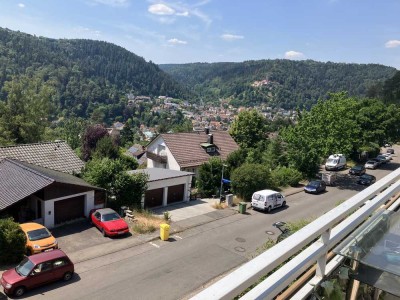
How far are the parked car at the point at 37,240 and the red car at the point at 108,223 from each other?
11.0ft

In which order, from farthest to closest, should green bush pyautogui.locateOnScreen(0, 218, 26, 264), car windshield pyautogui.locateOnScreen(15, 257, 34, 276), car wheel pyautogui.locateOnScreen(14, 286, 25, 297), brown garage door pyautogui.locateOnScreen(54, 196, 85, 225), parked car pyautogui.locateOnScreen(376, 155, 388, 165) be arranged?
parked car pyautogui.locateOnScreen(376, 155, 388, 165), brown garage door pyautogui.locateOnScreen(54, 196, 85, 225), green bush pyautogui.locateOnScreen(0, 218, 26, 264), car windshield pyautogui.locateOnScreen(15, 257, 34, 276), car wheel pyautogui.locateOnScreen(14, 286, 25, 297)

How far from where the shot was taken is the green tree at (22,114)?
3925cm

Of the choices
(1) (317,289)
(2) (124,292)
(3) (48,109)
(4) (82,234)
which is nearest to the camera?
(1) (317,289)

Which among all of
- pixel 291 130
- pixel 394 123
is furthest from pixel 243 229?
pixel 394 123

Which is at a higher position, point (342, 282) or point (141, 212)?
Answer: point (342, 282)

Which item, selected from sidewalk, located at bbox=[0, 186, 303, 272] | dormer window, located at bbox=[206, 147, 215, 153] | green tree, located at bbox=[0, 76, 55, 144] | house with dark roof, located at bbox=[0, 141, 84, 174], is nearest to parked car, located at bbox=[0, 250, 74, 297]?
sidewalk, located at bbox=[0, 186, 303, 272]

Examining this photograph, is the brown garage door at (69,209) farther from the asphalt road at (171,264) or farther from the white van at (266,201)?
the white van at (266,201)

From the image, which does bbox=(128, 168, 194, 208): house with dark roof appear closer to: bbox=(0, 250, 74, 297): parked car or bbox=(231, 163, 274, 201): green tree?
bbox=(231, 163, 274, 201): green tree

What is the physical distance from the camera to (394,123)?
51.7m

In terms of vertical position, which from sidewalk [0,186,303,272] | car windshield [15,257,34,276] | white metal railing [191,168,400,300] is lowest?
sidewalk [0,186,303,272]

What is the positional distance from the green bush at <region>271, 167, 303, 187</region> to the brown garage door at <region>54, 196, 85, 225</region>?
68.5 ft

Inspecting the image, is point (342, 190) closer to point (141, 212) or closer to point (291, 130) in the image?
point (291, 130)

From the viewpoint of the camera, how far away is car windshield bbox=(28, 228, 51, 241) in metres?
18.6

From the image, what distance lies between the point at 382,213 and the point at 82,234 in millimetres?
20938
